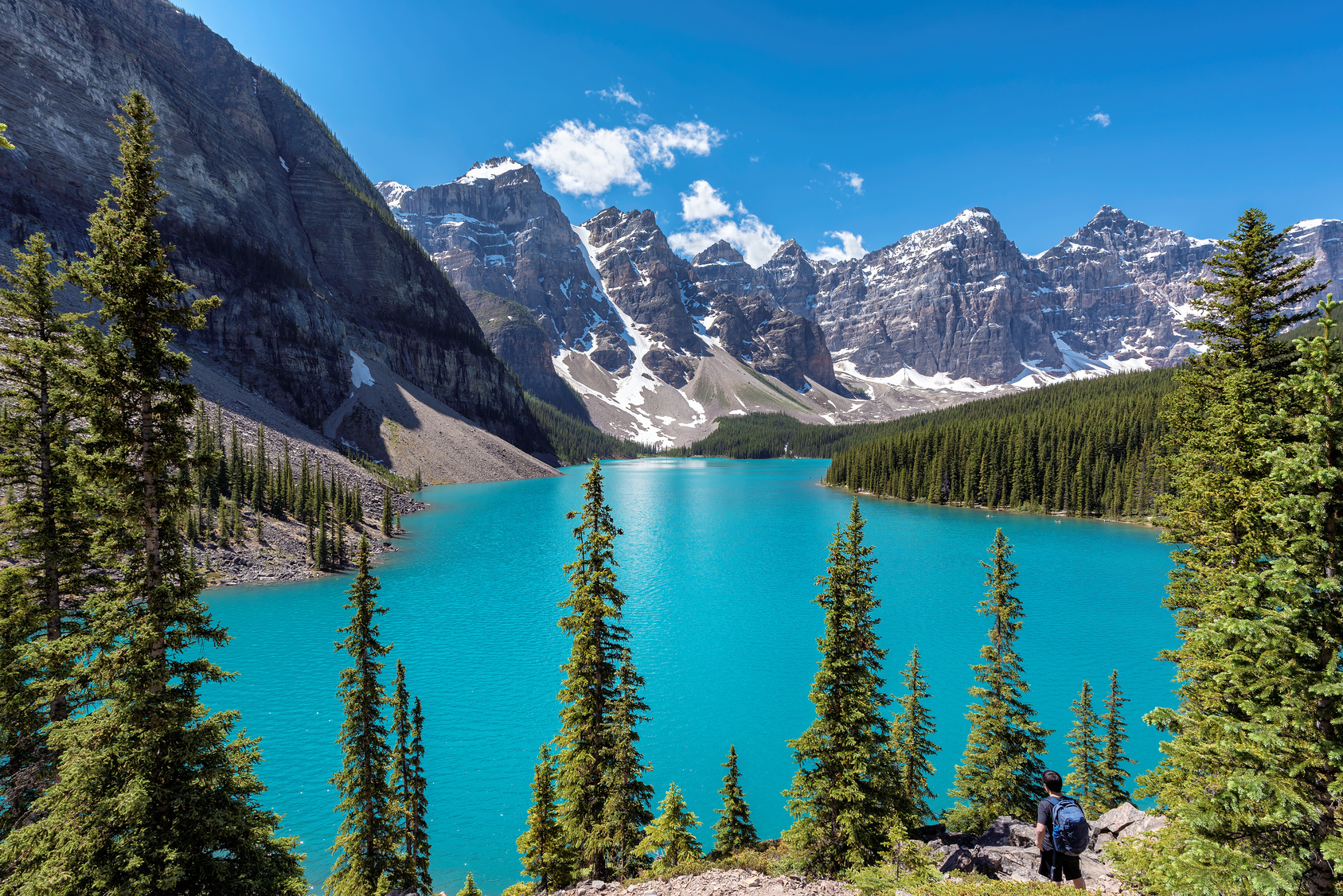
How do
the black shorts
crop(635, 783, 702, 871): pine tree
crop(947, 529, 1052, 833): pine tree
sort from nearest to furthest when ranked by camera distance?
1. the black shorts
2. crop(635, 783, 702, 871): pine tree
3. crop(947, 529, 1052, 833): pine tree

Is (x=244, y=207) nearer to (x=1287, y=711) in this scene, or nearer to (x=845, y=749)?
(x=845, y=749)

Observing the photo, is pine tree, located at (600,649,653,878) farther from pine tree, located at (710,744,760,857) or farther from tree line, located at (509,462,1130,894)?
pine tree, located at (710,744,760,857)

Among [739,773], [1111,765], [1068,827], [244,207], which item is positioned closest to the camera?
[1068,827]

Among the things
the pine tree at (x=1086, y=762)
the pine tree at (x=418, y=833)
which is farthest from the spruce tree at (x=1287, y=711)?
the pine tree at (x=418, y=833)

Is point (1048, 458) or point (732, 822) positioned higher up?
point (1048, 458)

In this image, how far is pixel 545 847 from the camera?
594 inches

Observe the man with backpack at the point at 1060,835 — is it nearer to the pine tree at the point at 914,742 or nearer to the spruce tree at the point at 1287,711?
the spruce tree at the point at 1287,711

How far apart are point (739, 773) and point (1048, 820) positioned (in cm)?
779

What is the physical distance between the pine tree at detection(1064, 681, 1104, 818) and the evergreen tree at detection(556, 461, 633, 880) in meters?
15.6

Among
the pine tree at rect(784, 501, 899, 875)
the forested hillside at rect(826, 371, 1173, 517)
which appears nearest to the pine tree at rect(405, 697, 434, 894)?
the pine tree at rect(784, 501, 899, 875)

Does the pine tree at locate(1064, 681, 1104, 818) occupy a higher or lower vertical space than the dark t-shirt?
lower

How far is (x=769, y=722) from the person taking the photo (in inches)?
1048

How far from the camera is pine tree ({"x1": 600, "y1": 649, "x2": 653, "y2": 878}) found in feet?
49.1

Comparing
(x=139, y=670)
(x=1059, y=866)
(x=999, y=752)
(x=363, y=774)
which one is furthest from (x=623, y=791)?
(x=999, y=752)
